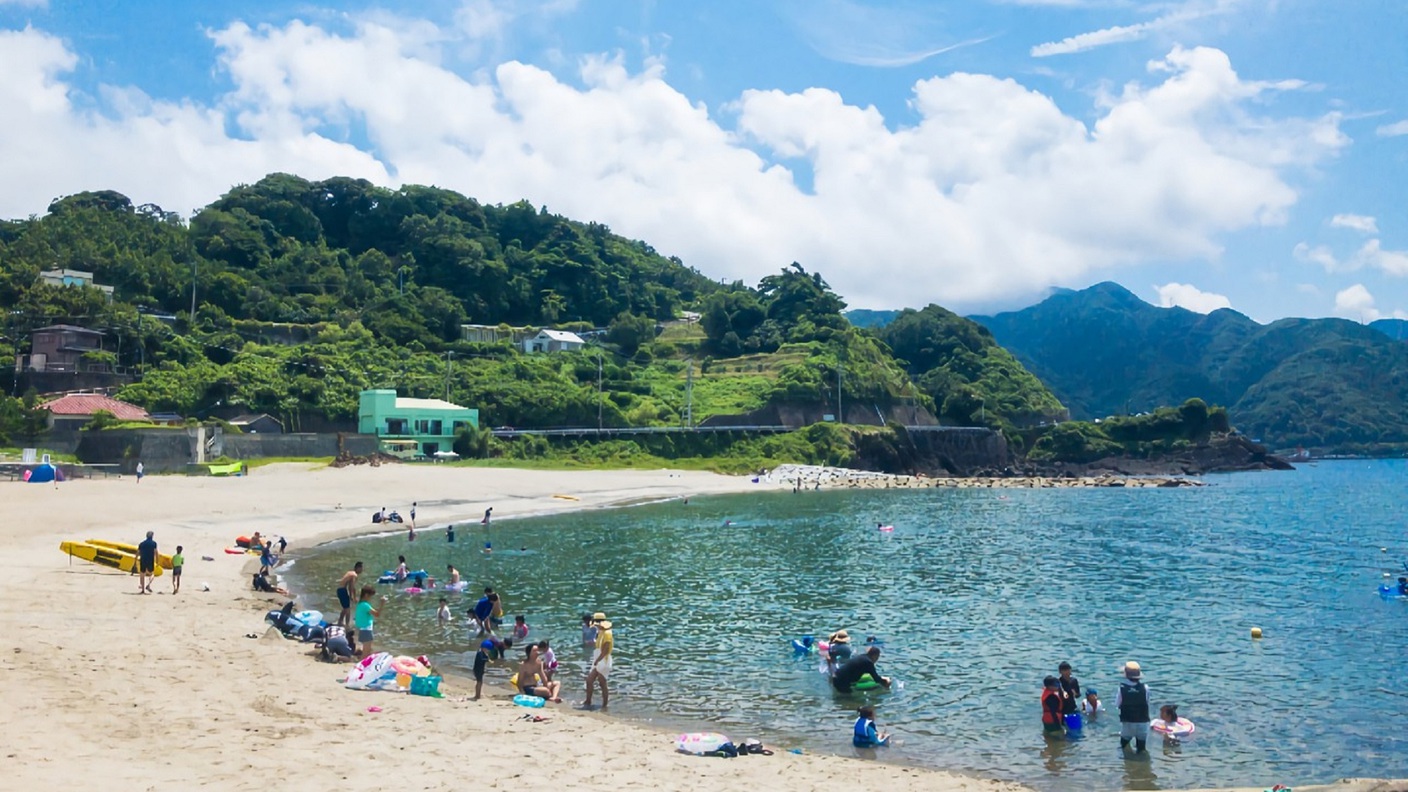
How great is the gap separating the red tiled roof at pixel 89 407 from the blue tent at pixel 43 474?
1696 cm

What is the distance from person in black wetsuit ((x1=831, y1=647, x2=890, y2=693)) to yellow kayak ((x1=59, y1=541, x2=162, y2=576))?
62.0ft

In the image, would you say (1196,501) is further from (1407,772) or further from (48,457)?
(48,457)

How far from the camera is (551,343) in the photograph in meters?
113

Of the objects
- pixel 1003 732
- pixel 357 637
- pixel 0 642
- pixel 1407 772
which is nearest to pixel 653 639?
pixel 357 637

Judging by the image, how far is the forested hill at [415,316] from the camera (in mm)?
81000

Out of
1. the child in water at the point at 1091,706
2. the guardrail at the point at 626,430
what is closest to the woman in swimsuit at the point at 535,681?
the child in water at the point at 1091,706

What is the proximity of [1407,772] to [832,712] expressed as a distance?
8.55 metres

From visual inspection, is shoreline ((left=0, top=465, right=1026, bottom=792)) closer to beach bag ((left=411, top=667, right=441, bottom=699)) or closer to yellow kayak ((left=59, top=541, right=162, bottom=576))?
yellow kayak ((left=59, top=541, right=162, bottom=576))

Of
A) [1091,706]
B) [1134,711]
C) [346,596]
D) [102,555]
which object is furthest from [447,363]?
[1134,711]

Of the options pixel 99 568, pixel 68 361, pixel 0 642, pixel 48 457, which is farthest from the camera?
pixel 68 361

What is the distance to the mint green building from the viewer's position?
253 feet

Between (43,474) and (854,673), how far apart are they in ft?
141

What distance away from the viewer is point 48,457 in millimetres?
51156

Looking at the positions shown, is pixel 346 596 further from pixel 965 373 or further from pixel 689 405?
pixel 965 373
